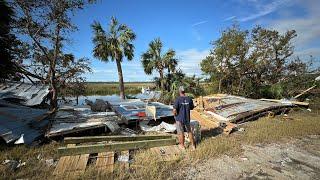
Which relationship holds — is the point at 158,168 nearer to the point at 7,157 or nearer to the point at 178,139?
the point at 178,139

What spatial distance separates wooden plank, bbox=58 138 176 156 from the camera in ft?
21.0

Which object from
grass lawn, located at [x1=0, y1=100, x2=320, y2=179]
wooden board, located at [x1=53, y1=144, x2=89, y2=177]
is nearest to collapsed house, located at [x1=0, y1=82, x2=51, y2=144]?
grass lawn, located at [x1=0, y1=100, x2=320, y2=179]

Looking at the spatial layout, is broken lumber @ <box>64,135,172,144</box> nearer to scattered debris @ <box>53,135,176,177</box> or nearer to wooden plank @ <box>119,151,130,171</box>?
scattered debris @ <box>53,135,176,177</box>

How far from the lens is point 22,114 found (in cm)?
946

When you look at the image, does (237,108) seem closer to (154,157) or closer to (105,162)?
(154,157)

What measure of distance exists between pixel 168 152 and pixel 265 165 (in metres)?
2.63

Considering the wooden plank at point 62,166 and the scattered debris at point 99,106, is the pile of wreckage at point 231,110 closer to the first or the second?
the scattered debris at point 99,106

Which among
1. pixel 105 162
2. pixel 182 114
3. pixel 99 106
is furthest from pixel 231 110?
pixel 105 162

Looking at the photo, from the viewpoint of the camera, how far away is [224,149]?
7.55 meters

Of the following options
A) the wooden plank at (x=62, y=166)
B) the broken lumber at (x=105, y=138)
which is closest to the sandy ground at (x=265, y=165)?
the broken lumber at (x=105, y=138)

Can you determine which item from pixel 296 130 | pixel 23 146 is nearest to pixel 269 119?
pixel 296 130

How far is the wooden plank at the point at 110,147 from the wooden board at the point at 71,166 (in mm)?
159

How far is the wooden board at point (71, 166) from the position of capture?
5.40 m

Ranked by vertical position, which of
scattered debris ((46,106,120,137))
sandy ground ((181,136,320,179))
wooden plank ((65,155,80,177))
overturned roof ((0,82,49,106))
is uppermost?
overturned roof ((0,82,49,106))
